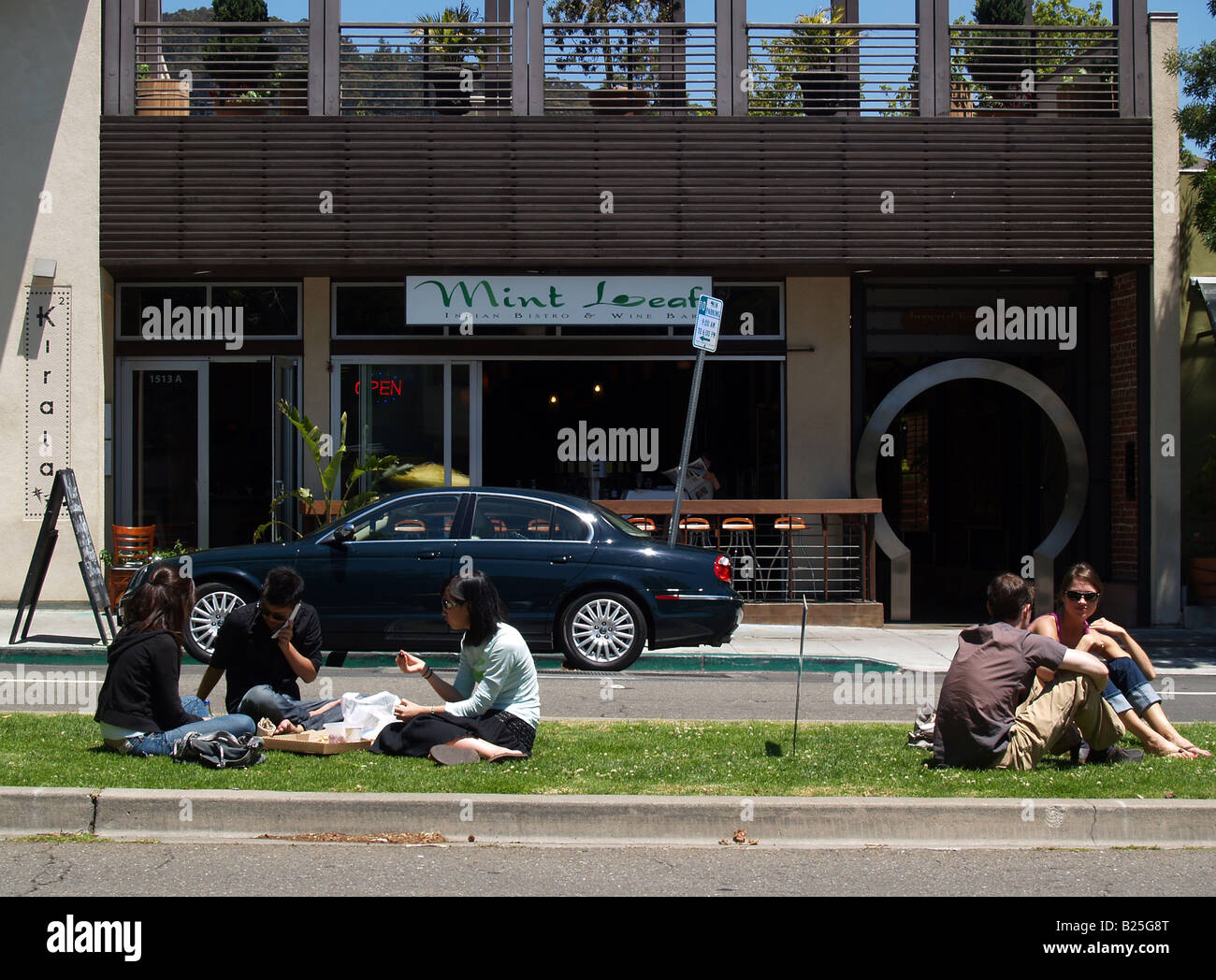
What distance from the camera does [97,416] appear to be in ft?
49.4

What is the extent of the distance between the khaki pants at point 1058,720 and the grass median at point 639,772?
0.40 ft

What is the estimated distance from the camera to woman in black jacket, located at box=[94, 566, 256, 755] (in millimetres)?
6363

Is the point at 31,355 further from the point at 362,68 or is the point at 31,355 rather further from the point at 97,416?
the point at 362,68

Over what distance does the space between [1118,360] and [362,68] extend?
10345mm

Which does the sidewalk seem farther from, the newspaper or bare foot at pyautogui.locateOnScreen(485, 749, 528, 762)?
bare foot at pyautogui.locateOnScreen(485, 749, 528, 762)

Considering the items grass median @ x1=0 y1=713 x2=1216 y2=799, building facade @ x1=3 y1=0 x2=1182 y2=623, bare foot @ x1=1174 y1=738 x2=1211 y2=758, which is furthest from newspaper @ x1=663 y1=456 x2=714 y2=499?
bare foot @ x1=1174 y1=738 x2=1211 y2=758

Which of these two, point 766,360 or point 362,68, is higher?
point 362,68

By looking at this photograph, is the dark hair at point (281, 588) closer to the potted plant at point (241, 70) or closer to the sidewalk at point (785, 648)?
the sidewalk at point (785, 648)

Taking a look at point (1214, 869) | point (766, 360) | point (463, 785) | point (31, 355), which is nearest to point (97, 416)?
point (31, 355)

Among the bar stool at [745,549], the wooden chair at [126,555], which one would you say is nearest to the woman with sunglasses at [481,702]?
the wooden chair at [126,555]

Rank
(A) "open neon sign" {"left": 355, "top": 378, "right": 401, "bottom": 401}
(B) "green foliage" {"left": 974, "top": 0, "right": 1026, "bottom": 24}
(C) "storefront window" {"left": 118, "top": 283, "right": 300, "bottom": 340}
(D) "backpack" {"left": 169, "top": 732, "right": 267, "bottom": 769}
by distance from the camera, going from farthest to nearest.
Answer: (B) "green foliage" {"left": 974, "top": 0, "right": 1026, "bottom": 24}, (A) "open neon sign" {"left": 355, "top": 378, "right": 401, "bottom": 401}, (C) "storefront window" {"left": 118, "top": 283, "right": 300, "bottom": 340}, (D) "backpack" {"left": 169, "top": 732, "right": 267, "bottom": 769}

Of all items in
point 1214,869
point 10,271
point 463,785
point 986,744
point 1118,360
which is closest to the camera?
point 1214,869

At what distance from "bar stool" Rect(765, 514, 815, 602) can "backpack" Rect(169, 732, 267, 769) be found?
934 cm

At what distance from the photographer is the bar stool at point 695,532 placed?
15117 mm
